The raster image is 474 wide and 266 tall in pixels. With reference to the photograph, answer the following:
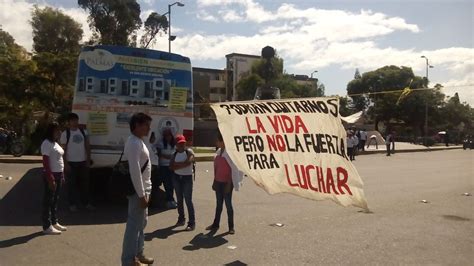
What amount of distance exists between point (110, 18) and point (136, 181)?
142 ft

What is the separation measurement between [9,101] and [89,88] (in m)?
18.3

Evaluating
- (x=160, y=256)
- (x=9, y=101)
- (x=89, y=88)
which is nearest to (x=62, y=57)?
(x=9, y=101)

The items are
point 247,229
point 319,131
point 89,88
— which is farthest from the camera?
point 89,88

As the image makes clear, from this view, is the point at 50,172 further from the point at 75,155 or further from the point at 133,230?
the point at 133,230

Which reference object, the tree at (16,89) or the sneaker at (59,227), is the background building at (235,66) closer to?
the tree at (16,89)

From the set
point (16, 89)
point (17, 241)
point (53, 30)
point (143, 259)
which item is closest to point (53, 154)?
point (17, 241)

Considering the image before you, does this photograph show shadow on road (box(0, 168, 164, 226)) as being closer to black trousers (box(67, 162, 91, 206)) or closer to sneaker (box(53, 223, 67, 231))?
black trousers (box(67, 162, 91, 206))

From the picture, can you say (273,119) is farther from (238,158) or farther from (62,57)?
(62,57)

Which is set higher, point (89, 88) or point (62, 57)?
point (62, 57)

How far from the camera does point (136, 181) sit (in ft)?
16.1

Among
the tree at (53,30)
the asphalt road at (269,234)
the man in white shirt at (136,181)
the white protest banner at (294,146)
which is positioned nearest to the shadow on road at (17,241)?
the asphalt road at (269,234)

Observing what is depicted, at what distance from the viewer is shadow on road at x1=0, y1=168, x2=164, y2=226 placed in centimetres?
776

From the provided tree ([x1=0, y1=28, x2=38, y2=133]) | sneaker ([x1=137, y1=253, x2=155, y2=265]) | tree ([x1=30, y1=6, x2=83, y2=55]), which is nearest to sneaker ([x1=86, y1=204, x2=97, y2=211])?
sneaker ([x1=137, y1=253, x2=155, y2=265])

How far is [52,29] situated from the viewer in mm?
47094
